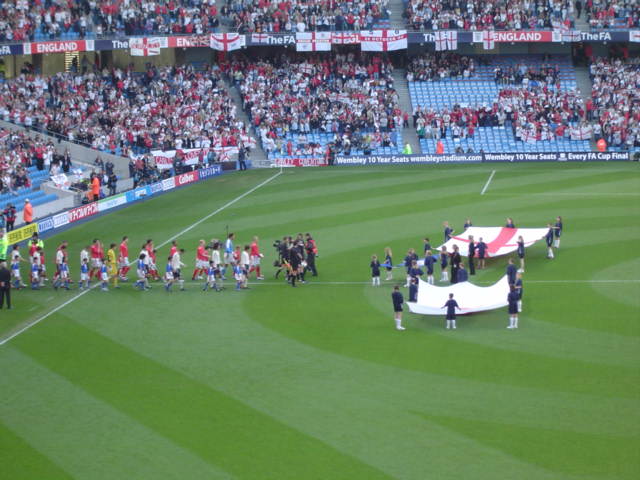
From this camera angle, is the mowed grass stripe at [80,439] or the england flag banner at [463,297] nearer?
the mowed grass stripe at [80,439]

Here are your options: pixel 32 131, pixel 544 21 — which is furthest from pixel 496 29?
pixel 32 131

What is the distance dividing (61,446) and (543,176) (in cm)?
3557

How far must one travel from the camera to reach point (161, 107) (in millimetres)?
58781

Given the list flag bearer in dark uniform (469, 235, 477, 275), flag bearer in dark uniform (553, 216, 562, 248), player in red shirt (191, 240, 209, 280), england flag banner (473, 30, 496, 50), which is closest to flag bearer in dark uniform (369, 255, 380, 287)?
flag bearer in dark uniform (469, 235, 477, 275)

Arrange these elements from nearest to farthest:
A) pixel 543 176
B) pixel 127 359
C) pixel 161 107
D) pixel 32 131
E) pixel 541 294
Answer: pixel 127 359 < pixel 541 294 < pixel 543 176 < pixel 32 131 < pixel 161 107

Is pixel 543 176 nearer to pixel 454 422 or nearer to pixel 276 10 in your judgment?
pixel 276 10

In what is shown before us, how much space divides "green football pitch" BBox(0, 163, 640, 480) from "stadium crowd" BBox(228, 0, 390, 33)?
92.6 ft

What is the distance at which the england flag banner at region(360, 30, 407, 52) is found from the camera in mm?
61844

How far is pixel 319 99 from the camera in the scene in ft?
200

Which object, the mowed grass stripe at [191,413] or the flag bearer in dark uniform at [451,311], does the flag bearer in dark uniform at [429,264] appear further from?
the mowed grass stripe at [191,413]

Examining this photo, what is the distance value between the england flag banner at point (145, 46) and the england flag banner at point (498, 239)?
106ft

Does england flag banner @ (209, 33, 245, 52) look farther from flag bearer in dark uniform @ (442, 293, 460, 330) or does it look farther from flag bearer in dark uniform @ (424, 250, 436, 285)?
flag bearer in dark uniform @ (442, 293, 460, 330)

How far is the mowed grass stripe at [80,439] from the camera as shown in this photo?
17875 millimetres

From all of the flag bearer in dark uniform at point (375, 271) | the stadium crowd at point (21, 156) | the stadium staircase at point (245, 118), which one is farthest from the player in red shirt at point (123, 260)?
the stadium staircase at point (245, 118)
